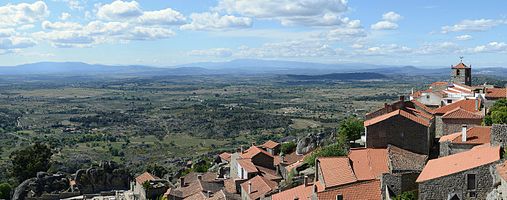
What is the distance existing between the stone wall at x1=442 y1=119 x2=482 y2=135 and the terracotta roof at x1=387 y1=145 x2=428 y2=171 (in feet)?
24.9

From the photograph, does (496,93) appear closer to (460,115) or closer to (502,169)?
(460,115)

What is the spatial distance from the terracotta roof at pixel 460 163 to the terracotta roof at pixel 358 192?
8.83 ft

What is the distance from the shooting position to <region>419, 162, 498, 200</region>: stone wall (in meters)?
23.4

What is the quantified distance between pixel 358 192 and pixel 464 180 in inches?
233

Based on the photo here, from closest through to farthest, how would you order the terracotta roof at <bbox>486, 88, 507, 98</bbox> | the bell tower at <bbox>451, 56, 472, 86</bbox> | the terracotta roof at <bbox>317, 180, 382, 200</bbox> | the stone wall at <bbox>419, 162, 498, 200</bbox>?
the stone wall at <bbox>419, 162, 498, 200</bbox> → the terracotta roof at <bbox>317, 180, 382, 200</bbox> → the terracotta roof at <bbox>486, 88, 507, 98</bbox> → the bell tower at <bbox>451, 56, 472, 86</bbox>

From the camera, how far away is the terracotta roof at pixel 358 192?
91.0ft

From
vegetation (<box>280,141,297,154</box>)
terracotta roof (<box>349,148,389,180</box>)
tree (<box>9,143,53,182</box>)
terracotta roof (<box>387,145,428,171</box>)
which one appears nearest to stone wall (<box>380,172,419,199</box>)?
terracotta roof (<box>387,145,428,171</box>)

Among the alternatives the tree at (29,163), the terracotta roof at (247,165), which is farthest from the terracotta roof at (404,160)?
the tree at (29,163)

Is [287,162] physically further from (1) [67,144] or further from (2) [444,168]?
(1) [67,144]

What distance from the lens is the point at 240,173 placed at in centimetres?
4741

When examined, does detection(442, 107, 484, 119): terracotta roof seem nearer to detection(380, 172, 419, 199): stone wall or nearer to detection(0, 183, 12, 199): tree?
detection(380, 172, 419, 199): stone wall

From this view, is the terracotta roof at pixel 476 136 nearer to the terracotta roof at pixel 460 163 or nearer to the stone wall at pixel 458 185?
the terracotta roof at pixel 460 163

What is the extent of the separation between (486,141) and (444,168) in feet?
23.4

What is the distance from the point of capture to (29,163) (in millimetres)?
71000
